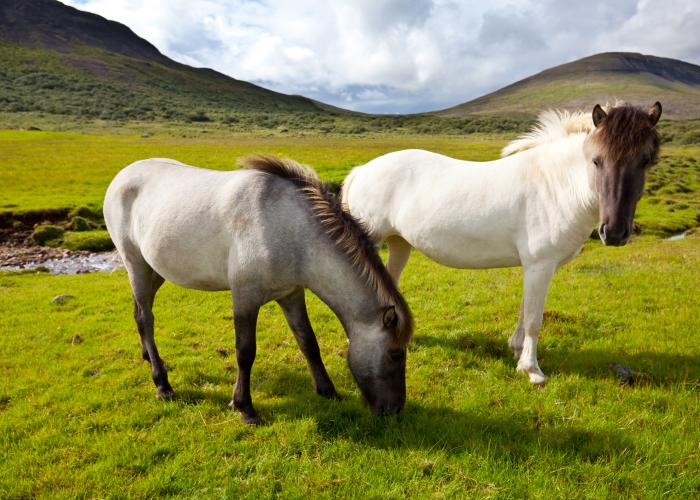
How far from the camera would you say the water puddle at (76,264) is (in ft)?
41.0

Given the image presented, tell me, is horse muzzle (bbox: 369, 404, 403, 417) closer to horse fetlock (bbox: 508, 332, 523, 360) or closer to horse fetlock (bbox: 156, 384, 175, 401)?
horse fetlock (bbox: 508, 332, 523, 360)

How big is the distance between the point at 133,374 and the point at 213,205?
2.89 m

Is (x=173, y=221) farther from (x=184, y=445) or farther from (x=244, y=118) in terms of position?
(x=244, y=118)

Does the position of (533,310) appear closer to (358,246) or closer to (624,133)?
(624,133)

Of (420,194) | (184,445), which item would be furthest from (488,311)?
(184,445)

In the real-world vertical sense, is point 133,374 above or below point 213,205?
below

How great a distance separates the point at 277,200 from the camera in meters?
4.05

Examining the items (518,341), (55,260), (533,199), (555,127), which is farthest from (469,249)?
(55,260)

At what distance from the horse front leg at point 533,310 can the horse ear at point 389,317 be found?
210 cm

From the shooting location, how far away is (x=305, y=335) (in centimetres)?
461

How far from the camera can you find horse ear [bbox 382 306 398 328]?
3631 mm

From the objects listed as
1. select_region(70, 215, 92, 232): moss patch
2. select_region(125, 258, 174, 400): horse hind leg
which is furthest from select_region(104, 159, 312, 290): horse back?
select_region(70, 215, 92, 232): moss patch

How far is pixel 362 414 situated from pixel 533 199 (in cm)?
328

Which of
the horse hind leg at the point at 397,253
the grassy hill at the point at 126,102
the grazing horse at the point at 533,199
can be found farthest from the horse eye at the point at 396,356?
the grassy hill at the point at 126,102
